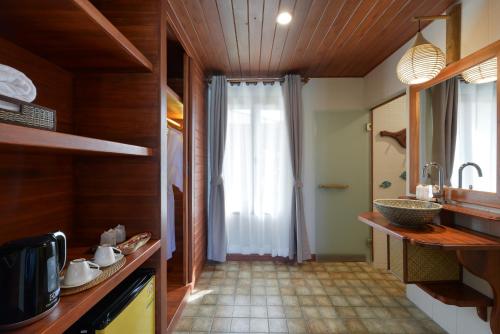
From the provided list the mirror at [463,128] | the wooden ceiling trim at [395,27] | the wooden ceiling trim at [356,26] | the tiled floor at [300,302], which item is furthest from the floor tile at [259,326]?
the wooden ceiling trim at [395,27]

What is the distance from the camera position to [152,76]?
1.35 metres

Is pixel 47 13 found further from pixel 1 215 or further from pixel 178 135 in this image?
pixel 178 135

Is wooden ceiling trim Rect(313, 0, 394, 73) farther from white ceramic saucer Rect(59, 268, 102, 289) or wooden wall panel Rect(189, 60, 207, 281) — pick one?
white ceramic saucer Rect(59, 268, 102, 289)

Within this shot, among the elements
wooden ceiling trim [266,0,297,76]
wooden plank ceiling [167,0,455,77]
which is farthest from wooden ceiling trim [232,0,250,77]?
wooden ceiling trim [266,0,297,76]

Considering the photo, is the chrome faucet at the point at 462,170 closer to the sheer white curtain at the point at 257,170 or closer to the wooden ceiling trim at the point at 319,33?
the wooden ceiling trim at the point at 319,33

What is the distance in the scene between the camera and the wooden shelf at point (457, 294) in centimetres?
135

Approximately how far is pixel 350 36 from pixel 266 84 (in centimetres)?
111

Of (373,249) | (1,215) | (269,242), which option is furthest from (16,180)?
(373,249)

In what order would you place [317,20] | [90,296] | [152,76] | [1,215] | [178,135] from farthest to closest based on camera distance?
1. [178,135]
2. [317,20]
3. [152,76]
4. [1,215]
5. [90,296]

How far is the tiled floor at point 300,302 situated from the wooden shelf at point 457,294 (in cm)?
44

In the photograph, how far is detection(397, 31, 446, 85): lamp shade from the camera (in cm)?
158

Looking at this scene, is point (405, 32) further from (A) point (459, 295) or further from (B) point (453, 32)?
(A) point (459, 295)

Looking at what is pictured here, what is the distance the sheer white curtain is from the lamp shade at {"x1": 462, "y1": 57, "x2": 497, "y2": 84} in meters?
1.70

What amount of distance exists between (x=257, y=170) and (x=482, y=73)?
82.3 inches
